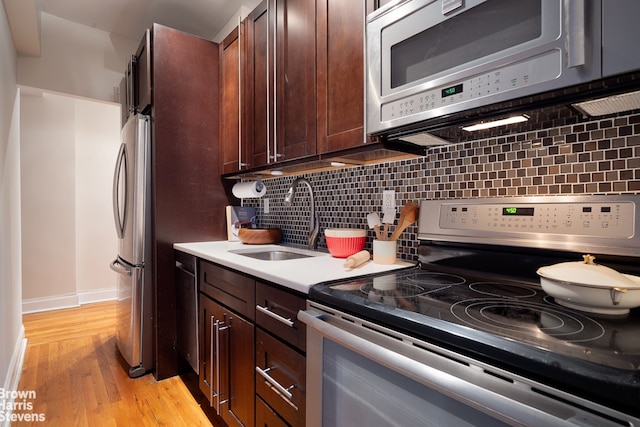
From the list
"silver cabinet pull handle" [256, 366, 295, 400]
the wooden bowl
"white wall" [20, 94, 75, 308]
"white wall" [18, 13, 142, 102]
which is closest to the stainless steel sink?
the wooden bowl

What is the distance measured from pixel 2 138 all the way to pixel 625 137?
112 inches

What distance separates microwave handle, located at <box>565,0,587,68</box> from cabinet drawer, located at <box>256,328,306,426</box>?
106 cm

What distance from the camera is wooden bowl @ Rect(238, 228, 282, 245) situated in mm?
2117

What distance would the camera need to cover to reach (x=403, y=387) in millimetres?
722

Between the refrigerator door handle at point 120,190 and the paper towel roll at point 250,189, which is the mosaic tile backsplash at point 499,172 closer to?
the paper towel roll at point 250,189

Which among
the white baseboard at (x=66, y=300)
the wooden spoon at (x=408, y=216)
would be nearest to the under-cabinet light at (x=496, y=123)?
the wooden spoon at (x=408, y=216)

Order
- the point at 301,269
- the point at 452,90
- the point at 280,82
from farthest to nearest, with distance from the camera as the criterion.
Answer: the point at 280,82, the point at 301,269, the point at 452,90

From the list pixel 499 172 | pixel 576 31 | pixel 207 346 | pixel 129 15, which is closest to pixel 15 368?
pixel 207 346

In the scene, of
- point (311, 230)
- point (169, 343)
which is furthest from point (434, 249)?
point (169, 343)

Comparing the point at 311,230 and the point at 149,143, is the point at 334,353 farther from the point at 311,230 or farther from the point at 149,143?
the point at 149,143

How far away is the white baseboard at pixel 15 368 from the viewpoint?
182 centimetres

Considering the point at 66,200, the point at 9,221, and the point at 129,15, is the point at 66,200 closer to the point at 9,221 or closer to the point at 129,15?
the point at 9,221

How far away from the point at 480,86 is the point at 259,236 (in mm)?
1560

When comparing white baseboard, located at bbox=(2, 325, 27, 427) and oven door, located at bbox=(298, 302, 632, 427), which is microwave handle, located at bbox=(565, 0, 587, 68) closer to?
oven door, located at bbox=(298, 302, 632, 427)
